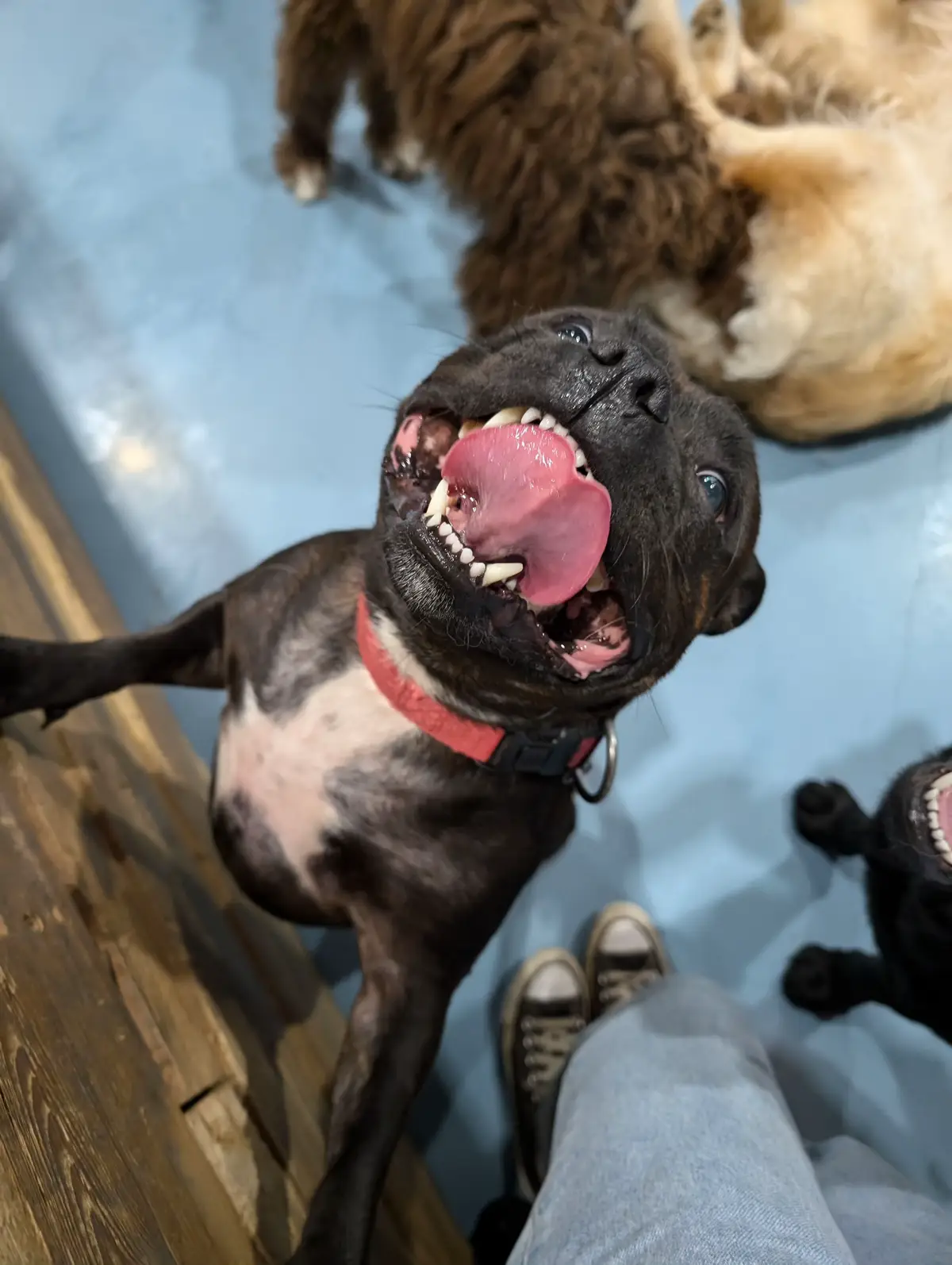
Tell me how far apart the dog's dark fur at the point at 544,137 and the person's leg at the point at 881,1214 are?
1.86 meters

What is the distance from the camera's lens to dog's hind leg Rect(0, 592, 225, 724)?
4.76 ft

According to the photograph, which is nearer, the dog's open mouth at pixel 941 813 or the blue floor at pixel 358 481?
the dog's open mouth at pixel 941 813

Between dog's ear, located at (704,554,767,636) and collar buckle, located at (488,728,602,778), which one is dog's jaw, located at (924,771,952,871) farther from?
collar buckle, located at (488,728,602,778)

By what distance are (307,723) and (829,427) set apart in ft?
5.91

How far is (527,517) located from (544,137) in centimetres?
137

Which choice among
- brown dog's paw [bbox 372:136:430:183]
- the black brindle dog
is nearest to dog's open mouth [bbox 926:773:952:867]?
the black brindle dog

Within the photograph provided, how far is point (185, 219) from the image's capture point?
2.65m

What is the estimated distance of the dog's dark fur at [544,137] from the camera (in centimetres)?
196

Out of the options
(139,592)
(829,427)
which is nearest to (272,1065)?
(139,592)

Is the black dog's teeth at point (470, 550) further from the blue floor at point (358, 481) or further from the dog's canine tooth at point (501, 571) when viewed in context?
the blue floor at point (358, 481)

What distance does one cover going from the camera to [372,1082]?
1378 millimetres

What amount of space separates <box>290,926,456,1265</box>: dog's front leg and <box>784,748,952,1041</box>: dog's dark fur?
3.34ft

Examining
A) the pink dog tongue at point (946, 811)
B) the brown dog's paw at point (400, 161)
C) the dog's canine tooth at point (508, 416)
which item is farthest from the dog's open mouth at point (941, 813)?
the brown dog's paw at point (400, 161)

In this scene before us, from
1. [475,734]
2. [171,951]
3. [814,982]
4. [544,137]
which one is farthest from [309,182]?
[814,982]
